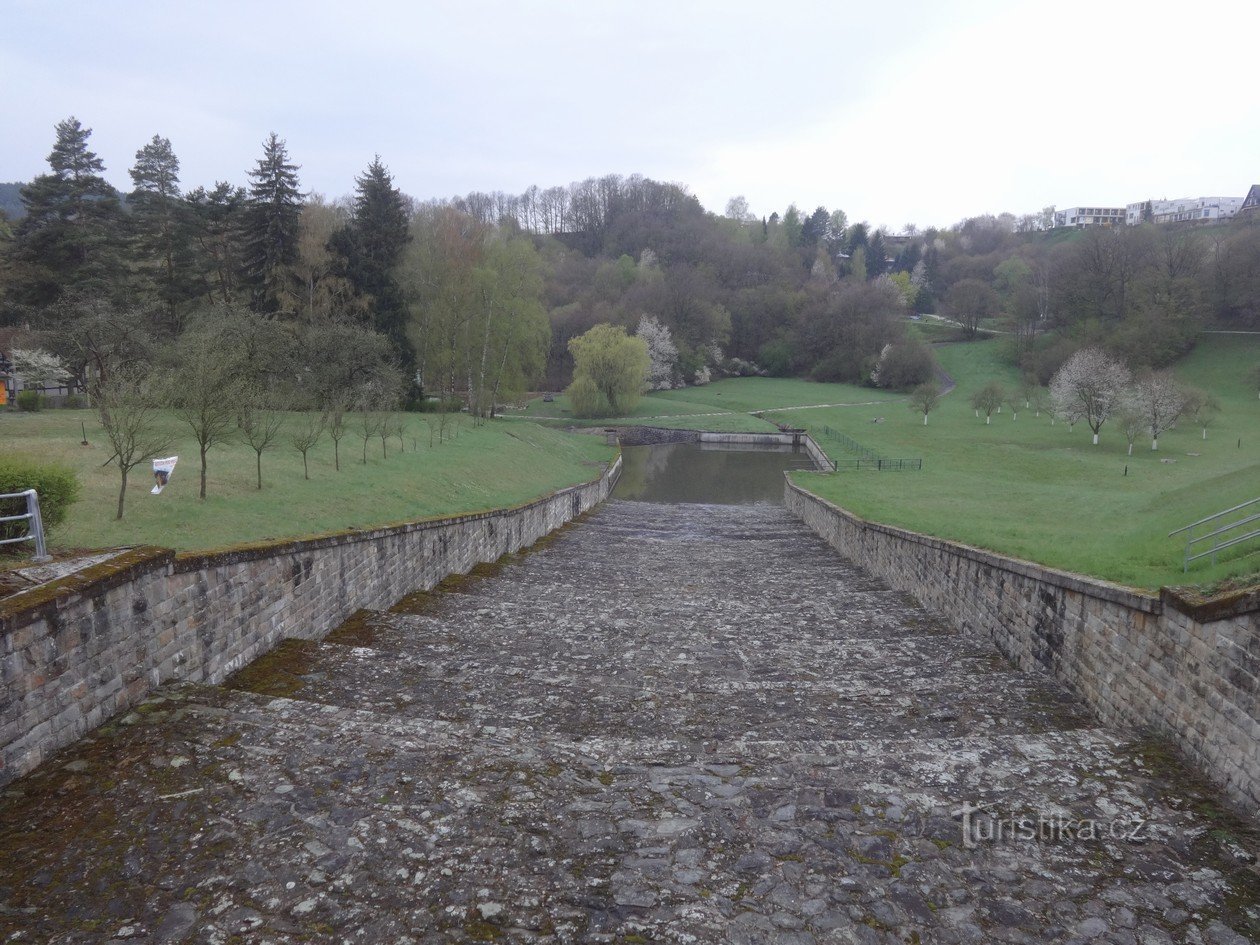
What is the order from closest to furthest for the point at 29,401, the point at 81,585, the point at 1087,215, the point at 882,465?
the point at 81,585, the point at 29,401, the point at 882,465, the point at 1087,215

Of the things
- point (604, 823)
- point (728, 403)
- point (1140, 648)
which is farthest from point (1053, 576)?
point (728, 403)

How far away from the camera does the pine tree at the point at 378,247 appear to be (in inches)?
1492

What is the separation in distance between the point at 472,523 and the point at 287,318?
89.9 feet

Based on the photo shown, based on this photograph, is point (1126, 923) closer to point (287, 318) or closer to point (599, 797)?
point (599, 797)

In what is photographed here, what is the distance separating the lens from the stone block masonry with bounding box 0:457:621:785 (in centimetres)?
440

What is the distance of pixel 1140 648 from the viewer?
231 inches

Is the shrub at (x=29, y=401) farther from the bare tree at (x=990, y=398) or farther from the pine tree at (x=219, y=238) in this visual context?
the bare tree at (x=990, y=398)

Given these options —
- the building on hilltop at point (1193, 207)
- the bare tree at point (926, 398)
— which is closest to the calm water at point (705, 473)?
the bare tree at point (926, 398)

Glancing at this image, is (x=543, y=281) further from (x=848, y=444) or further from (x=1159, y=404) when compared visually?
(x=1159, y=404)

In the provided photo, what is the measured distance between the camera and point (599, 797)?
4.40m

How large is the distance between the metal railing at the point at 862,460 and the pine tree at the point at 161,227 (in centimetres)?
3458

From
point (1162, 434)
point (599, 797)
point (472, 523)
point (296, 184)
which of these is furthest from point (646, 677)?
point (1162, 434)

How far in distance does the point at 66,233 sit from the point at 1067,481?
44.8 metres

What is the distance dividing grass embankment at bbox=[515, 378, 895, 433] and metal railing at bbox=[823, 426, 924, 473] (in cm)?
770
